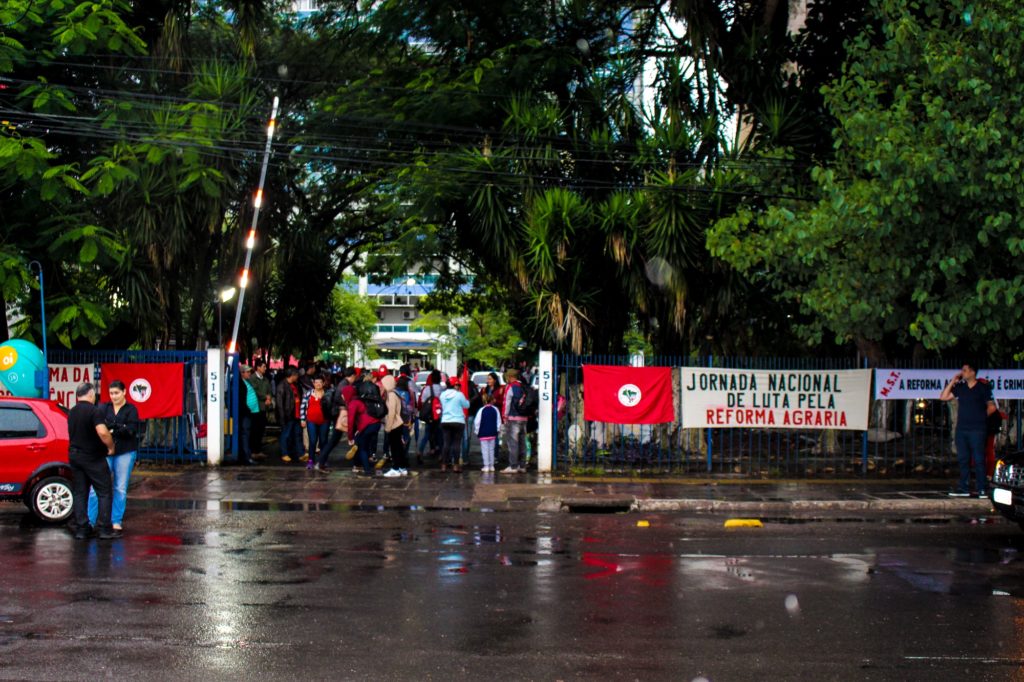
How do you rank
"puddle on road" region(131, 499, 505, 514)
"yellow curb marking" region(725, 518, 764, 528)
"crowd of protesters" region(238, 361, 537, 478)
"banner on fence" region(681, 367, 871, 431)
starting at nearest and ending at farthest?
"yellow curb marking" region(725, 518, 764, 528)
"puddle on road" region(131, 499, 505, 514)
"crowd of protesters" region(238, 361, 537, 478)
"banner on fence" region(681, 367, 871, 431)

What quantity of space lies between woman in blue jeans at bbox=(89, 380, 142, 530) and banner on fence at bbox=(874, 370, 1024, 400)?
12.5m

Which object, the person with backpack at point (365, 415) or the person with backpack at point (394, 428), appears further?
the person with backpack at point (394, 428)

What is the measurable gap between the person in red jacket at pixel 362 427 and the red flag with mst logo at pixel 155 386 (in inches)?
130

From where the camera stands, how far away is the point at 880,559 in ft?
33.5

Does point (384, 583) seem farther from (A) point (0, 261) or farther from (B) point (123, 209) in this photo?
(B) point (123, 209)

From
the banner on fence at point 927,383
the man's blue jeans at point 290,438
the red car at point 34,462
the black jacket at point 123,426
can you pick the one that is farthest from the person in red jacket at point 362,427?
the banner on fence at point 927,383

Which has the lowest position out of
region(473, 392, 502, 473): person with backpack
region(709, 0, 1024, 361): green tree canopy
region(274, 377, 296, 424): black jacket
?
region(473, 392, 502, 473): person with backpack

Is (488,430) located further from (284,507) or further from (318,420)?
(284,507)

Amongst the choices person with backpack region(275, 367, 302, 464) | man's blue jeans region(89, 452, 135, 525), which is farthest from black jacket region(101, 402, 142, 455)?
person with backpack region(275, 367, 302, 464)

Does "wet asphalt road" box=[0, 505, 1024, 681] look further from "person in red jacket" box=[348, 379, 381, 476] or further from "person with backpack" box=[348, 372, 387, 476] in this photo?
"person in red jacket" box=[348, 379, 381, 476]

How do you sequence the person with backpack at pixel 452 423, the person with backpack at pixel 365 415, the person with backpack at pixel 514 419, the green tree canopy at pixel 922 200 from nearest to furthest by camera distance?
1. the green tree canopy at pixel 922 200
2. the person with backpack at pixel 365 415
3. the person with backpack at pixel 452 423
4. the person with backpack at pixel 514 419

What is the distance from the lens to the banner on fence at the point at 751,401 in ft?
58.9

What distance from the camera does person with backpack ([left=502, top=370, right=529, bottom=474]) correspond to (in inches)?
695

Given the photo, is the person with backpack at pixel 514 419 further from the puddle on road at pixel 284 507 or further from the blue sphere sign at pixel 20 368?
the blue sphere sign at pixel 20 368
